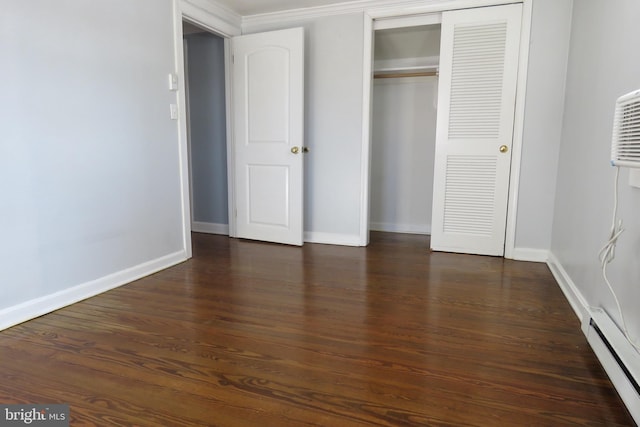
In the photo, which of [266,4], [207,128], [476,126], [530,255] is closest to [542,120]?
[476,126]

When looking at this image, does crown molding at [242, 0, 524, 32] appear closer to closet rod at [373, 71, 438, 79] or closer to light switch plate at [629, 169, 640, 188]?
closet rod at [373, 71, 438, 79]

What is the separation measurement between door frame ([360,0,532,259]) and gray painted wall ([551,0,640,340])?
306 mm

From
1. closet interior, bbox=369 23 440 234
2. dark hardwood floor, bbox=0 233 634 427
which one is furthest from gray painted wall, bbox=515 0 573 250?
closet interior, bbox=369 23 440 234

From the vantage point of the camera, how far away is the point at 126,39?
254 centimetres

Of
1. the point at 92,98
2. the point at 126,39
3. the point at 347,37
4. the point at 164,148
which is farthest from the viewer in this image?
the point at 347,37

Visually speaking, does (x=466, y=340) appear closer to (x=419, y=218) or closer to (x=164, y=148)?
(x=164, y=148)

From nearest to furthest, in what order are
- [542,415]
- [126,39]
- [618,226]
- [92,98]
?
[542,415] → [618,226] → [92,98] → [126,39]

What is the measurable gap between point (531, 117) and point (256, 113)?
2.33m

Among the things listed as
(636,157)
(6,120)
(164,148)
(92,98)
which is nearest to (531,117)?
(636,157)

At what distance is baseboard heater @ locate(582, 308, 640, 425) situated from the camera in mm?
1292

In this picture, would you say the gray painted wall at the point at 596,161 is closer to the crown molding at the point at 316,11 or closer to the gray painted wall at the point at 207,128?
the crown molding at the point at 316,11

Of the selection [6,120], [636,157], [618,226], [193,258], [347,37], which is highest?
[347,37]

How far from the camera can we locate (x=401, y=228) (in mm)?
4496

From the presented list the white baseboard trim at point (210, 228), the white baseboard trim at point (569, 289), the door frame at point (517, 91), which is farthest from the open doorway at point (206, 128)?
the white baseboard trim at point (569, 289)
